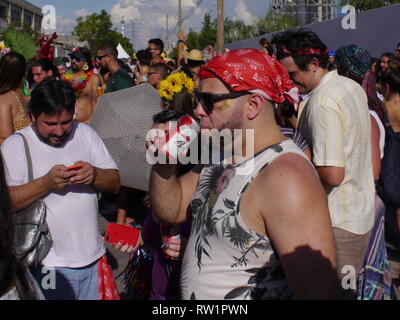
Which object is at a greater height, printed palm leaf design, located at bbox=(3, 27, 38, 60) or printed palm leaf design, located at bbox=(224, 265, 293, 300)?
printed palm leaf design, located at bbox=(3, 27, 38, 60)

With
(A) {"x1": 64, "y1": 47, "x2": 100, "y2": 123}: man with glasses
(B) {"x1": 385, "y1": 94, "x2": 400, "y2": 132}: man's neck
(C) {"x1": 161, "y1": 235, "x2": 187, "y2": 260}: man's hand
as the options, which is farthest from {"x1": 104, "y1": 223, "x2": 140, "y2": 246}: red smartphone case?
(A) {"x1": 64, "y1": 47, "x2": 100, "y2": 123}: man with glasses

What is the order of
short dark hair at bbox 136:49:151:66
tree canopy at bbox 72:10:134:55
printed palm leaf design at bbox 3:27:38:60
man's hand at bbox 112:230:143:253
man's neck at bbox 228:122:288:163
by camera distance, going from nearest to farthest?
man's neck at bbox 228:122:288:163
man's hand at bbox 112:230:143:253
printed palm leaf design at bbox 3:27:38:60
short dark hair at bbox 136:49:151:66
tree canopy at bbox 72:10:134:55

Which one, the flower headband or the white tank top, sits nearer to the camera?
the white tank top

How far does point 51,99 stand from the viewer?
2.81m

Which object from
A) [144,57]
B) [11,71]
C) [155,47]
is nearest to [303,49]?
[11,71]

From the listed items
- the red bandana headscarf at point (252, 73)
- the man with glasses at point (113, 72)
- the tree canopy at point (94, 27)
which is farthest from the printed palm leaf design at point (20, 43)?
the tree canopy at point (94, 27)

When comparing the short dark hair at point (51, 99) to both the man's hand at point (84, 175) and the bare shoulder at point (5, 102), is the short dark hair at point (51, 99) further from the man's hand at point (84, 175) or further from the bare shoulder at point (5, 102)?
the bare shoulder at point (5, 102)

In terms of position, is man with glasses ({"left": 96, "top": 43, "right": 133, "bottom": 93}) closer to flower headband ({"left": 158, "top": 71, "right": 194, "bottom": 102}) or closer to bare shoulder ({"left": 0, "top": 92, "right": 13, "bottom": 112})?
bare shoulder ({"left": 0, "top": 92, "right": 13, "bottom": 112})

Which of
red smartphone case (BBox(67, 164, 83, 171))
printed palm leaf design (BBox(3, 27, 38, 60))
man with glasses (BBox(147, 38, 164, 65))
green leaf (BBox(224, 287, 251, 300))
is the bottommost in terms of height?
green leaf (BBox(224, 287, 251, 300))

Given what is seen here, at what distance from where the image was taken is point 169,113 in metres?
2.25

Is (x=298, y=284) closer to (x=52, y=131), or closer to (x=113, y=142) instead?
(x=52, y=131)

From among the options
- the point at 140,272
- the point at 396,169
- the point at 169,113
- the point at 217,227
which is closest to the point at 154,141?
the point at 169,113

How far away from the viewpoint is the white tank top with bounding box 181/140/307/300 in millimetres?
1752
